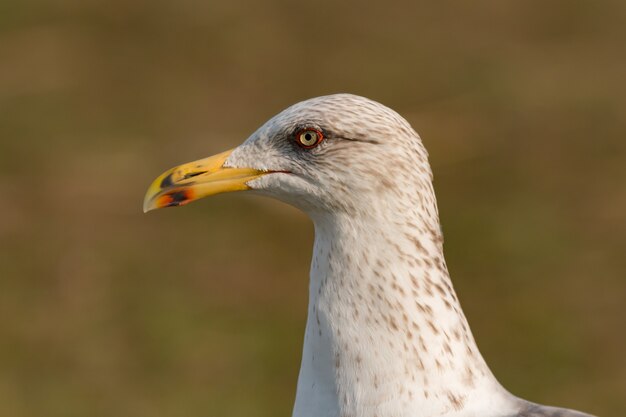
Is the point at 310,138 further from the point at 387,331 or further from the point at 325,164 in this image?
the point at 387,331

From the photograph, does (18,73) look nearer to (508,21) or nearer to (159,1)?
(159,1)

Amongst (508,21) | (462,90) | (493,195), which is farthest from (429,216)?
(508,21)

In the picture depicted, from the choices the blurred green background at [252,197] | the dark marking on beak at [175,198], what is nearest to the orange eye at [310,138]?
the dark marking on beak at [175,198]

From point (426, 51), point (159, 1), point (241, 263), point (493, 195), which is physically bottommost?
point (241, 263)

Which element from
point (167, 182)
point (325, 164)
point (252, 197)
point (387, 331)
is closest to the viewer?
point (387, 331)

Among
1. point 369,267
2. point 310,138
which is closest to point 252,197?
point 310,138

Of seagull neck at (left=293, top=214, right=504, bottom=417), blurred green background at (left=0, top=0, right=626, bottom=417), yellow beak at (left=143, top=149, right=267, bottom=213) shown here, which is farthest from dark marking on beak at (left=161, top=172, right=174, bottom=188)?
blurred green background at (left=0, top=0, right=626, bottom=417)
